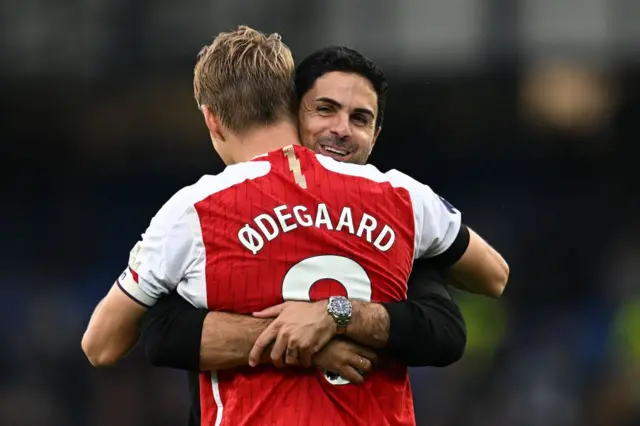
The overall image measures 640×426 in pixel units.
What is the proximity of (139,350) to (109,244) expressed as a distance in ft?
4.55

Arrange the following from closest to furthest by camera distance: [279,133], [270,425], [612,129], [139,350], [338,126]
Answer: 1. [270,425]
2. [279,133]
3. [338,126]
4. [139,350]
5. [612,129]

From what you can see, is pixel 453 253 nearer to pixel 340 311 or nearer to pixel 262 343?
pixel 340 311

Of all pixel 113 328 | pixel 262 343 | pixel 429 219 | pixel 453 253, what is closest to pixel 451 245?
pixel 453 253

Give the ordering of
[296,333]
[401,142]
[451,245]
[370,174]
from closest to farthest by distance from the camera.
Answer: [296,333] < [370,174] < [451,245] < [401,142]

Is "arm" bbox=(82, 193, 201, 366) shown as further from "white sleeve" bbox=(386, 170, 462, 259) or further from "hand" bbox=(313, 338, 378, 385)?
"white sleeve" bbox=(386, 170, 462, 259)

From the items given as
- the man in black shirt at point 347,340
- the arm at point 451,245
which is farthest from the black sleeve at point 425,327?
the arm at point 451,245

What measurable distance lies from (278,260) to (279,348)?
0.22 m

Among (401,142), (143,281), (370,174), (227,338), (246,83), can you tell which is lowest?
(401,142)

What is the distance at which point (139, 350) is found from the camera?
36.7ft

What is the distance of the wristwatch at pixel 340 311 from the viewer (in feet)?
9.73

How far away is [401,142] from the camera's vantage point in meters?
12.4

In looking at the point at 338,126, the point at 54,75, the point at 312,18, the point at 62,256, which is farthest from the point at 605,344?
the point at 338,126

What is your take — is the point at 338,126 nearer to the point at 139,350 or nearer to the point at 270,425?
the point at 270,425

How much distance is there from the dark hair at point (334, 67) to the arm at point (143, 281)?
29.4 inches
